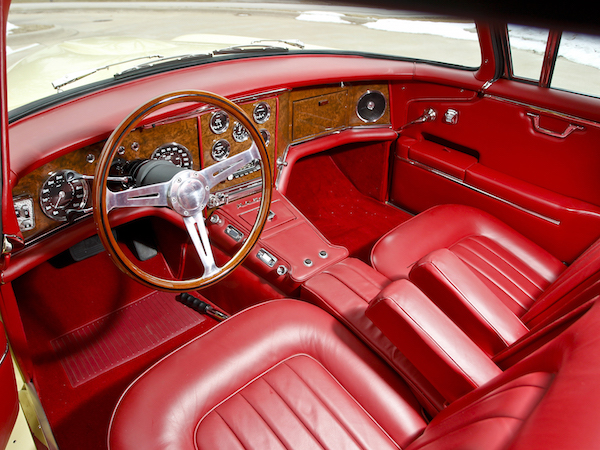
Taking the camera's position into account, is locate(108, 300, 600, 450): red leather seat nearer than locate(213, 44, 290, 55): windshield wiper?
Yes

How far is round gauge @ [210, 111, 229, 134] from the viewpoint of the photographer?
1.93 meters

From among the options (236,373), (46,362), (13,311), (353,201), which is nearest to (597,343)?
(236,373)

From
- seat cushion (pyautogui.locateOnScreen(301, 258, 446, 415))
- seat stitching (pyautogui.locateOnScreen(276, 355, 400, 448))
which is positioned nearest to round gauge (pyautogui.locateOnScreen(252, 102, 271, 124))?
seat cushion (pyautogui.locateOnScreen(301, 258, 446, 415))

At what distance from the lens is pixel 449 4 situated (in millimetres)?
232

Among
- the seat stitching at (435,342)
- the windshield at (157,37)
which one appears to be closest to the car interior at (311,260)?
the seat stitching at (435,342)

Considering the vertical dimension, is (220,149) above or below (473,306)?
above

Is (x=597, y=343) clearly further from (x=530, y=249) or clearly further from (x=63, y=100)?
(x=63, y=100)

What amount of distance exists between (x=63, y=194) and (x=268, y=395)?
94 centimetres

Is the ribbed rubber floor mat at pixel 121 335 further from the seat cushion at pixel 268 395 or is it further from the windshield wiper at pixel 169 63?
the windshield wiper at pixel 169 63

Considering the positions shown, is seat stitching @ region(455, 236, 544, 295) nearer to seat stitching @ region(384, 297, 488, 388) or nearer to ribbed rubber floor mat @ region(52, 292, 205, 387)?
seat stitching @ region(384, 297, 488, 388)

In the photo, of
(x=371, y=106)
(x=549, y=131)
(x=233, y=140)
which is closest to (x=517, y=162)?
(x=549, y=131)

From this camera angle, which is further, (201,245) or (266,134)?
(266,134)

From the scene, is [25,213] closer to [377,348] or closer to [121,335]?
[121,335]

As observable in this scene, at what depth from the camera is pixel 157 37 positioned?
2238mm
